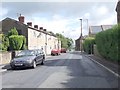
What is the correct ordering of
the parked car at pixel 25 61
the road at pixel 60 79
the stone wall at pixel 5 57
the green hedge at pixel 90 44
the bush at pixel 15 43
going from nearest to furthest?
1. the road at pixel 60 79
2. the parked car at pixel 25 61
3. the stone wall at pixel 5 57
4. the bush at pixel 15 43
5. the green hedge at pixel 90 44

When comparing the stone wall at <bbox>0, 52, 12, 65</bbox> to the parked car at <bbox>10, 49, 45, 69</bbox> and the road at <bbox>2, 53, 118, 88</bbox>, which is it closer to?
the parked car at <bbox>10, 49, 45, 69</bbox>

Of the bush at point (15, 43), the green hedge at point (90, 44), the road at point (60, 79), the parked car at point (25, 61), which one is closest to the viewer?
the road at point (60, 79)

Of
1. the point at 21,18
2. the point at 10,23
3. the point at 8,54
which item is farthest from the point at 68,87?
the point at 21,18

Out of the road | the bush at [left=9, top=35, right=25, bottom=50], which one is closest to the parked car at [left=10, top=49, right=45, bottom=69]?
the road

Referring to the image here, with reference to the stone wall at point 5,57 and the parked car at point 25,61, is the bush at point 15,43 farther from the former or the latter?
the parked car at point 25,61

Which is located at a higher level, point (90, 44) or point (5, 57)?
point (90, 44)

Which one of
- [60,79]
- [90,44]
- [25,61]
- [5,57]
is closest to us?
[60,79]

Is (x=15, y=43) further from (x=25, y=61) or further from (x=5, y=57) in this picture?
(x=25, y=61)

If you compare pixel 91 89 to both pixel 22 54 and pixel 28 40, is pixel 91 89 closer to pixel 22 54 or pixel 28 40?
pixel 22 54

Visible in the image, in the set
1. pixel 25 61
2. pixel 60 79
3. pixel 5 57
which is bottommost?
pixel 60 79

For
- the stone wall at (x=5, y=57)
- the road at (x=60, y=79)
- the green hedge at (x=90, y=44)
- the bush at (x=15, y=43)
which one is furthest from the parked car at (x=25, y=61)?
the green hedge at (x=90, y=44)

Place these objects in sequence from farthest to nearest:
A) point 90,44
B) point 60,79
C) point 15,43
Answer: point 90,44, point 15,43, point 60,79

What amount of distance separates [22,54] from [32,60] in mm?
1755

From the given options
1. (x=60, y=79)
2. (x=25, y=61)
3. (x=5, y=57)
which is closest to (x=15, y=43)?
(x=5, y=57)
